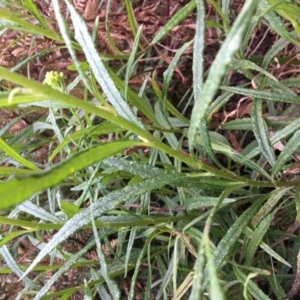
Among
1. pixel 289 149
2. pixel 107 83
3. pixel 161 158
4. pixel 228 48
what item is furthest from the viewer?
pixel 161 158

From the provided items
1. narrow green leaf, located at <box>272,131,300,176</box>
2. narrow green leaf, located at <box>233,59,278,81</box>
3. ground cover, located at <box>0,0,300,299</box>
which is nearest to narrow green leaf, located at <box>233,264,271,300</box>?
ground cover, located at <box>0,0,300,299</box>

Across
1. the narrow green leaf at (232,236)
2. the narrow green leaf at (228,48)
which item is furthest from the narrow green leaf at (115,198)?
the narrow green leaf at (228,48)

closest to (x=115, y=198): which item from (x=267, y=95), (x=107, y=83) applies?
(x=107, y=83)

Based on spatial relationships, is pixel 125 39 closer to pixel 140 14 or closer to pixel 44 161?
pixel 140 14

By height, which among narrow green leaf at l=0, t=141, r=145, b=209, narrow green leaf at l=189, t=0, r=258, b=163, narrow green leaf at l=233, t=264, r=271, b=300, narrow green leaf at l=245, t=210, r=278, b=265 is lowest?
narrow green leaf at l=233, t=264, r=271, b=300

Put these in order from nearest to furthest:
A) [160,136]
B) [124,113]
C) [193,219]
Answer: [124,113] → [193,219] → [160,136]

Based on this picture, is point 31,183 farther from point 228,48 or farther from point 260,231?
point 260,231

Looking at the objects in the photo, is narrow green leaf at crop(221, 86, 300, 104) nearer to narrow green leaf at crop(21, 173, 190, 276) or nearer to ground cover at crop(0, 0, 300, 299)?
ground cover at crop(0, 0, 300, 299)

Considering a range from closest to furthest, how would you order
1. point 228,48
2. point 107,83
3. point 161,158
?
point 228,48 < point 107,83 < point 161,158

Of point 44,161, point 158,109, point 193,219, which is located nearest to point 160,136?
point 158,109

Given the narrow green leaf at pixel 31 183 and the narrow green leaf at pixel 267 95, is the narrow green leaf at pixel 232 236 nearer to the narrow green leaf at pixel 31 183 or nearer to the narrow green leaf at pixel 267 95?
the narrow green leaf at pixel 267 95

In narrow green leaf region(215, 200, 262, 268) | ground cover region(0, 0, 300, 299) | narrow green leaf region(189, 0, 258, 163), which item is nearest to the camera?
narrow green leaf region(189, 0, 258, 163)
